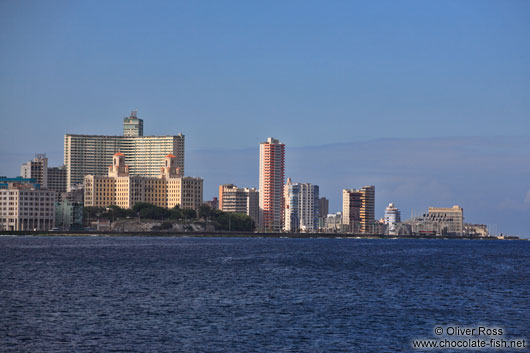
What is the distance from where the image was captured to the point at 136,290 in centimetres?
6856

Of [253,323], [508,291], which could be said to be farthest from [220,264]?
[253,323]

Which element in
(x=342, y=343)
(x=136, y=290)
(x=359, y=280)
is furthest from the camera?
(x=359, y=280)

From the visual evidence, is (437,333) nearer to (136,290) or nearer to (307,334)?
(307,334)

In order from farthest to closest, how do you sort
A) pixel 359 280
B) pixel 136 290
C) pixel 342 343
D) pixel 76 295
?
pixel 359 280 < pixel 136 290 < pixel 76 295 < pixel 342 343

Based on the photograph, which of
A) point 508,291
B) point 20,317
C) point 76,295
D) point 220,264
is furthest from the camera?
point 220,264

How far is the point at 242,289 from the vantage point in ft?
230

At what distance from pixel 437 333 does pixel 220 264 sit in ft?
204

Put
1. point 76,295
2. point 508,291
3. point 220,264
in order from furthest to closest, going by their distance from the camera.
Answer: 1. point 220,264
2. point 508,291
3. point 76,295

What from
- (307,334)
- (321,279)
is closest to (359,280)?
(321,279)

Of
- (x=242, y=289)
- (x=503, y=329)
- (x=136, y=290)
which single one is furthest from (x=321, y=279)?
(x=503, y=329)

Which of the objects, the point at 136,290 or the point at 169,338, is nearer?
the point at 169,338

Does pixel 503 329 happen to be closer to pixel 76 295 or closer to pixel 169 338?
pixel 169 338

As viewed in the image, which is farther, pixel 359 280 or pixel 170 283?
pixel 359 280

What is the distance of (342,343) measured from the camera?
44.6 metres
